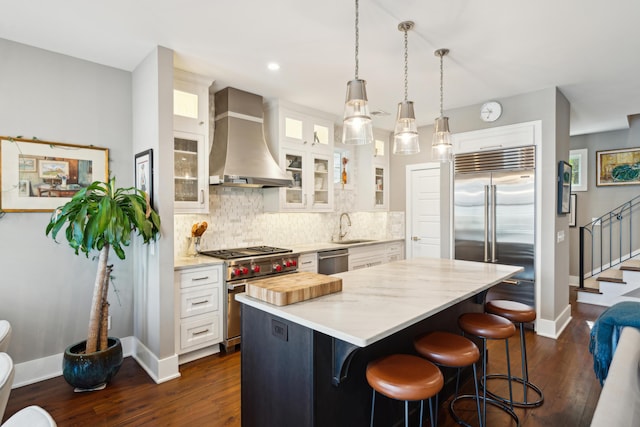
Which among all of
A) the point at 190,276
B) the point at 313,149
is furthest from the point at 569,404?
the point at 313,149

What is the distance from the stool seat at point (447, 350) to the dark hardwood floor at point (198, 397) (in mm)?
701

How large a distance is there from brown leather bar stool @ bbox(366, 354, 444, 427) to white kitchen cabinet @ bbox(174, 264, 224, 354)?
202 centimetres

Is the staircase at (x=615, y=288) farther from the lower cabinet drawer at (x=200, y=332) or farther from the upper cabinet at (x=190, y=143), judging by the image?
the upper cabinet at (x=190, y=143)

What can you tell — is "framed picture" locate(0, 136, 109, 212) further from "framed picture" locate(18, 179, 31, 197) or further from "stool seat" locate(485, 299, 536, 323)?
"stool seat" locate(485, 299, 536, 323)

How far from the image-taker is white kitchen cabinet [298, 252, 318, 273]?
406 centimetres

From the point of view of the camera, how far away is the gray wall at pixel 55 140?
2738 mm

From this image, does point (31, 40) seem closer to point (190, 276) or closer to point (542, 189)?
point (190, 276)

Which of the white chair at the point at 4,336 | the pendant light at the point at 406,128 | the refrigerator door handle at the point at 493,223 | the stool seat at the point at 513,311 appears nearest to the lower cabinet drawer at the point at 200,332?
the white chair at the point at 4,336

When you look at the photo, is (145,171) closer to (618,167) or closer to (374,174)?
(374,174)

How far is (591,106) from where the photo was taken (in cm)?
450

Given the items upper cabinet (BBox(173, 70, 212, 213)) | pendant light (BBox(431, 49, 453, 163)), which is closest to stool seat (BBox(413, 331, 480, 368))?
pendant light (BBox(431, 49, 453, 163))

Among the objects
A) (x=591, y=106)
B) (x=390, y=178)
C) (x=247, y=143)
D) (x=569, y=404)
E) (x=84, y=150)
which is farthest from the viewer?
(x=390, y=178)

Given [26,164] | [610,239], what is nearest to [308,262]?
[26,164]

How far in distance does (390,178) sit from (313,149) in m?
1.79
